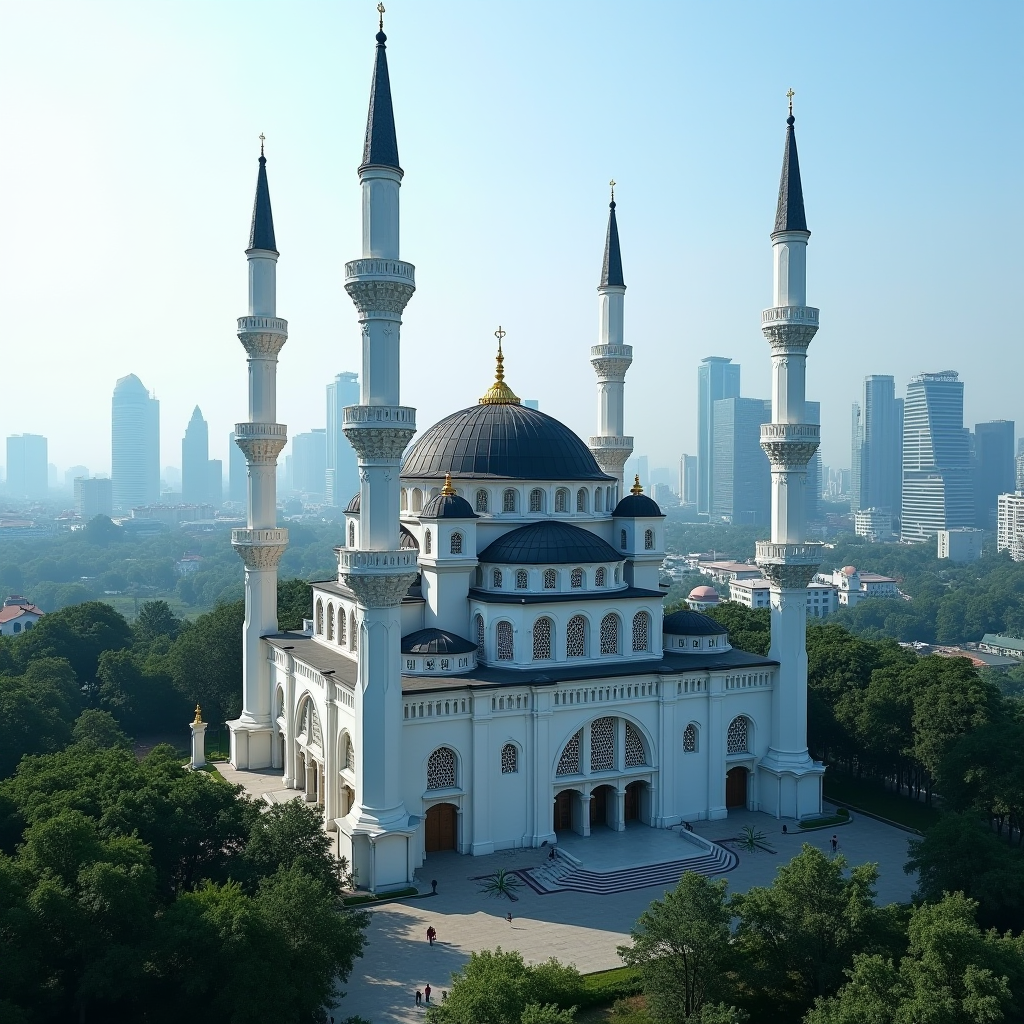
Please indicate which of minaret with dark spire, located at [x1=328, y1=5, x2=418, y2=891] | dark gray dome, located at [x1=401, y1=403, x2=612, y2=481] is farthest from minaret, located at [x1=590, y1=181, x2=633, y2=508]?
minaret with dark spire, located at [x1=328, y1=5, x2=418, y2=891]

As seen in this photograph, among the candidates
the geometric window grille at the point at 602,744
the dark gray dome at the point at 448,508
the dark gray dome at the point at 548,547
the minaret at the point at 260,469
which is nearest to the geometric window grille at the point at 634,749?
the geometric window grille at the point at 602,744

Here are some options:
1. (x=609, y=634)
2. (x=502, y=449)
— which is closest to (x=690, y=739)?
(x=609, y=634)

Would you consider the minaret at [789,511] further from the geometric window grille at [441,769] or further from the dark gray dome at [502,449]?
the geometric window grille at [441,769]

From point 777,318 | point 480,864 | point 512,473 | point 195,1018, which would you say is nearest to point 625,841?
point 480,864

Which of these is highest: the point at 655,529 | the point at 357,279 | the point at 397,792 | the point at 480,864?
the point at 357,279

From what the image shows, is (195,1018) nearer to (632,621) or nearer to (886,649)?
(632,621)

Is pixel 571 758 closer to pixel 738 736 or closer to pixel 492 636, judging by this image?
pixel 492 636

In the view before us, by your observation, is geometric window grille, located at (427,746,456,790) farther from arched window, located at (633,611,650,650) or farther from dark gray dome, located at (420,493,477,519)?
arched window, located at (633,611,650,650)
